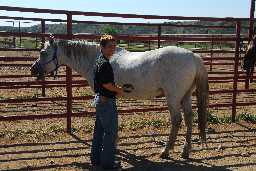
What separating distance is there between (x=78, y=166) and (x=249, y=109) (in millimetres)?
5617

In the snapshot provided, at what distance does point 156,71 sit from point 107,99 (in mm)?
963

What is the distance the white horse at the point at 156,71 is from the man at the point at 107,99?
0.78 meters

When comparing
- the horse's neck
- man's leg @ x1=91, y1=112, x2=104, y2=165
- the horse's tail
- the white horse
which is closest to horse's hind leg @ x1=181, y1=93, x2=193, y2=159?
the white horse

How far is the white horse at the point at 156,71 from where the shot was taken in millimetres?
5633

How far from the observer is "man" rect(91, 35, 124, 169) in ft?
16.2

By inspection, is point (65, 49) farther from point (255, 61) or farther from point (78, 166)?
point (255, 61)

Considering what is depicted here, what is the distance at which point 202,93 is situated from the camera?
5.83 meters

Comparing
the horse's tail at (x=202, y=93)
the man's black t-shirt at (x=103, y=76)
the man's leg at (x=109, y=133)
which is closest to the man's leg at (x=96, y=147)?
the man's leg at (x=109, y=133)

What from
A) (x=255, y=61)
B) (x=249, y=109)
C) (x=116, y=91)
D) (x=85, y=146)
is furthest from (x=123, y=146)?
(x=249, y=109)

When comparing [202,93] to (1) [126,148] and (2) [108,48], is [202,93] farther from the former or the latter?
(2) [108,48]

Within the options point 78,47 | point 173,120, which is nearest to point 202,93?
point 173,120

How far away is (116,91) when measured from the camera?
16.3 feet

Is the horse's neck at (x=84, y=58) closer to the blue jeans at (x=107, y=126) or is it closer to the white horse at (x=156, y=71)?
the white horse at (x=156, y=71)

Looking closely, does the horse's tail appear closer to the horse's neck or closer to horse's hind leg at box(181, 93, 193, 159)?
horse's hind leg at box(181, 93, 193, 159)
